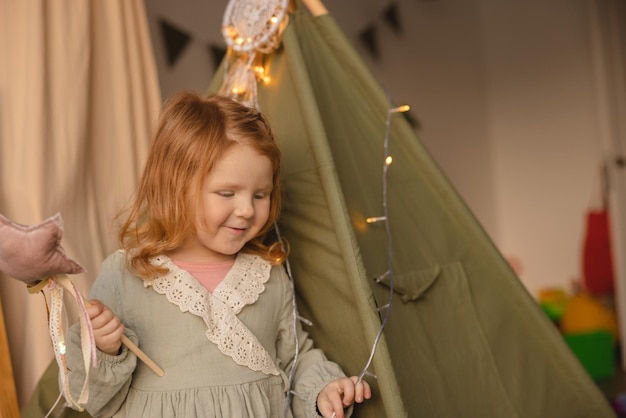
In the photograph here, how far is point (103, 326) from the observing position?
1253mm

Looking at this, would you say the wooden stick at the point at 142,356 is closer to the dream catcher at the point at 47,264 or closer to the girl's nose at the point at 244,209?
the dream catcher at the point at 47,264

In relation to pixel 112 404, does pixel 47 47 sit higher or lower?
higher

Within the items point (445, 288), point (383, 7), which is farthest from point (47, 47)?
point (383, 7)

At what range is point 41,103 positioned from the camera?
6.20ft

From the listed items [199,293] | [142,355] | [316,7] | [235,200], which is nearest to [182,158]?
[235,200]

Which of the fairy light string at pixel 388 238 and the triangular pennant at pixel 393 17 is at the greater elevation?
the triangular pennant at pixel 393 17

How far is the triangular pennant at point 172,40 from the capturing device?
2680mm

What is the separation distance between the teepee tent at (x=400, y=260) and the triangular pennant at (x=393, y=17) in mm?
2348

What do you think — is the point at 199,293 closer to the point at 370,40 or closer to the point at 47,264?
the point at 47,264

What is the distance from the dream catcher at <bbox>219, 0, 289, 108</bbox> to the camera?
5.66ft

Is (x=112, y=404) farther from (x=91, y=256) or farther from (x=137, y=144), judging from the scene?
(x=137, y=144)

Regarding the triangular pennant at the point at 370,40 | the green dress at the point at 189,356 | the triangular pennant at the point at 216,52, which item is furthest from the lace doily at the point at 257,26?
the triangular pennant at the point at 370,40

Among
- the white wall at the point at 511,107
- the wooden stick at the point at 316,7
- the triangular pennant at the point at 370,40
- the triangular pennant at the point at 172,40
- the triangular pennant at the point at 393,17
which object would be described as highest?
the wooden stick at the point at 316,7

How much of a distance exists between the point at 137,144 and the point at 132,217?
70 cm
